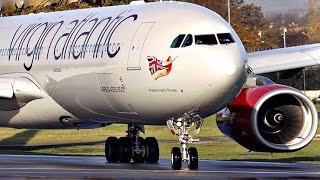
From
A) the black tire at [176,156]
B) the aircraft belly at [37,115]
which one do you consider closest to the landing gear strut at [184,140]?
the black tire at [176,156]

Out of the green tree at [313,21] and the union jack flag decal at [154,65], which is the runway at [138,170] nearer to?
the union jack flag decal at [154,65]

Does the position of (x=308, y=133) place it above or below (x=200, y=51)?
below

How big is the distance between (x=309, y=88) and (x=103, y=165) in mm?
57665

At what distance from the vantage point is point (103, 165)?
26516 millimetres

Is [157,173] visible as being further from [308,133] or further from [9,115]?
[9,115]

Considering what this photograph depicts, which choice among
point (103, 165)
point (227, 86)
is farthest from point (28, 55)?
point (227, 86)

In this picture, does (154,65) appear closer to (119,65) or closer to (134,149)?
(119,65)

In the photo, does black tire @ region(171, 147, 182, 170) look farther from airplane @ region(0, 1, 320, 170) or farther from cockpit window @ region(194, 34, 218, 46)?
cockpit window @ region(194, 34, 218, 46)

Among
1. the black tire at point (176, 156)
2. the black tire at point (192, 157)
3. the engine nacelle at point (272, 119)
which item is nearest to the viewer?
the black tire at point (192, 157)

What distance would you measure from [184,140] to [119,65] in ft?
7.81

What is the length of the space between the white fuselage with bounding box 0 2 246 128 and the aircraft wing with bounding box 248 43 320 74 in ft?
10.9

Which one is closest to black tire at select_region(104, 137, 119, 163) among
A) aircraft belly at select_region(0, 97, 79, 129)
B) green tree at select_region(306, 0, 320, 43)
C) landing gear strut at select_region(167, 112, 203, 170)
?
aircraft belly at select_region(0, 97, 79, 129)

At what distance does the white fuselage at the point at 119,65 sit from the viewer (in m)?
22.7

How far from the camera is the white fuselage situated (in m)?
22.7
